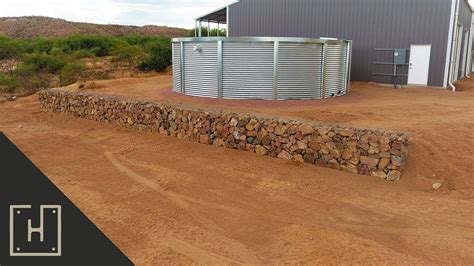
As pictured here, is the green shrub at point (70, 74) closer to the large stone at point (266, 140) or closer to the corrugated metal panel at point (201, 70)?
the corrugated metal panel at point (201, 70)

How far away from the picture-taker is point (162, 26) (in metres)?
102

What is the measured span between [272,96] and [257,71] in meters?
1.03

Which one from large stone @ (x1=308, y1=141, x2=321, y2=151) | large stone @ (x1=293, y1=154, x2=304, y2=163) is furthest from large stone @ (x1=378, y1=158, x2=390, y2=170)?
large stone @ (x1=293, y1=154, x2=304, y2=163)

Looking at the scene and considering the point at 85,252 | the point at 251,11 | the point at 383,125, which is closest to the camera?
the point at 85,252

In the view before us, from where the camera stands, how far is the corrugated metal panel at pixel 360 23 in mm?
18859

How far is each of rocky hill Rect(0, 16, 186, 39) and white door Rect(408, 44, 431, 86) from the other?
2847 inches

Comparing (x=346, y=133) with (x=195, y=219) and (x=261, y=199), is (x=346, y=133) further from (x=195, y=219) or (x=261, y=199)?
(x=195, y=219)

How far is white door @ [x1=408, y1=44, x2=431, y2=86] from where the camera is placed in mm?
19197

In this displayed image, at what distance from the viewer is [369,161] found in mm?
7387

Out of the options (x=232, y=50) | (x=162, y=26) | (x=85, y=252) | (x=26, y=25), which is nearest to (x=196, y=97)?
(x=232, y=50)

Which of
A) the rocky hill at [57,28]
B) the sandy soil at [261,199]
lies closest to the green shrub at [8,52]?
the sandy soil at [261,199]

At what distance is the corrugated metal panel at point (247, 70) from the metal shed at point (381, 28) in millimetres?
8652

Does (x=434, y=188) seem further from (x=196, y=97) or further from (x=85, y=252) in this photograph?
(x=196, y=97)

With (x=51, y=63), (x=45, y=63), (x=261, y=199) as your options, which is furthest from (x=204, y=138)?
(x=45, y=63)
